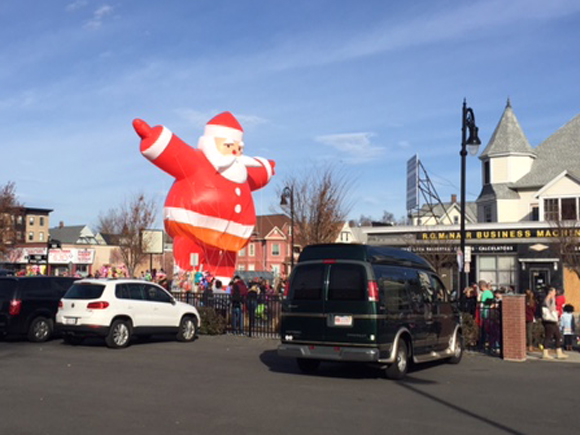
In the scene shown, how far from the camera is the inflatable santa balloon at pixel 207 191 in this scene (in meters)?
28.6

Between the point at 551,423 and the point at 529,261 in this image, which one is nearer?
the point at 551,423

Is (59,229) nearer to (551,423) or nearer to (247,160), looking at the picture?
(247,160)

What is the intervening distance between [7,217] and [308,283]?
201ft

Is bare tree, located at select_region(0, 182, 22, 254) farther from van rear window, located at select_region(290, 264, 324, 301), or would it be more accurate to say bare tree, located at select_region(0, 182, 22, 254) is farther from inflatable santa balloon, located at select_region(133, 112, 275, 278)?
van rear window, located at select_region(290, 264, 324, 301)

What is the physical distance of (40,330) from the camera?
58.2ft

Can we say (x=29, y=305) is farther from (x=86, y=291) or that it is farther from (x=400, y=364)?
(x=400, y=364)

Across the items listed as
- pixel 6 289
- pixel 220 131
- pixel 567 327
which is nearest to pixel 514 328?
pixel 567 327

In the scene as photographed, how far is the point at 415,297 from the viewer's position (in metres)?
12.6

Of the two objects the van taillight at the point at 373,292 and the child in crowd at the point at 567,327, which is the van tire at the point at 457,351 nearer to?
the child in crowd at the point at 567,327

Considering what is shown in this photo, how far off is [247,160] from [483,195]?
880 inches

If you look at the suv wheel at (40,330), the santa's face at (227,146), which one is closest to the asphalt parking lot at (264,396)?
the suv wheel at (40,330)

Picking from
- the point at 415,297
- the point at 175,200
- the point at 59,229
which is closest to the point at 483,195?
the point at 175,200

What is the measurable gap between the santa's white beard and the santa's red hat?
407mm

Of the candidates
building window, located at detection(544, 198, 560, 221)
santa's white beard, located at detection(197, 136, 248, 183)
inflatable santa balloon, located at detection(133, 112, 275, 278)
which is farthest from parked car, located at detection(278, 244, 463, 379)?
building window, located at detection(544, 198, 560, 221)
